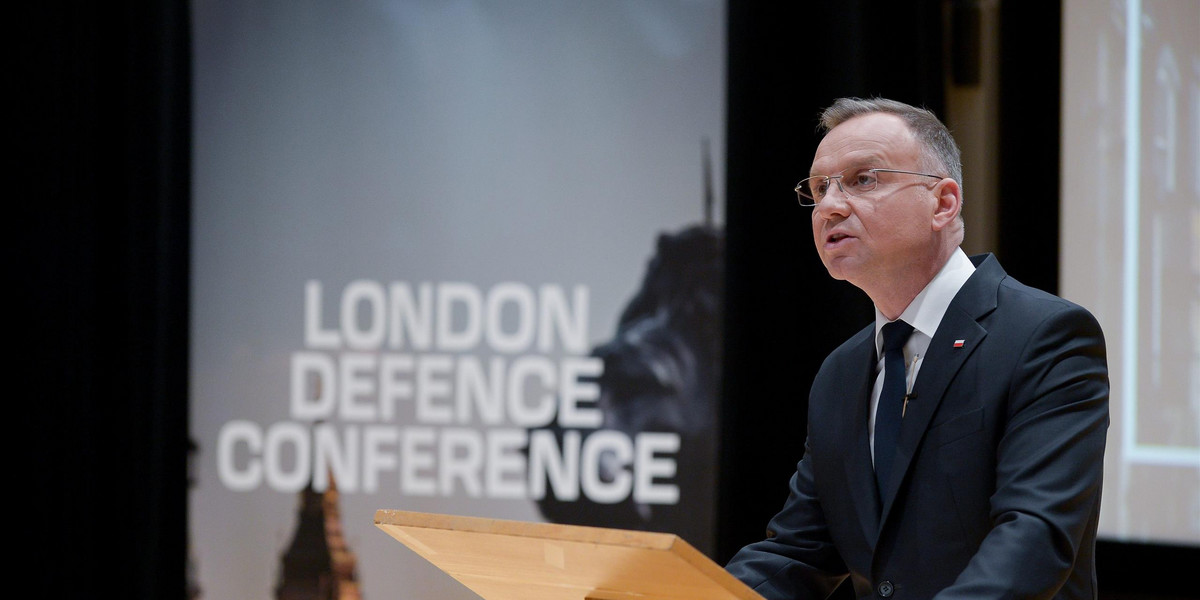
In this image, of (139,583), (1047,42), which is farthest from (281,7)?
(1047,42)

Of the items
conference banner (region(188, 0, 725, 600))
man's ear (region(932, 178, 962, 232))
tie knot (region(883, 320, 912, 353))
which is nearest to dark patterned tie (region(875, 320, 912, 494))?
tie knot (region(883, 320, 912, 353))

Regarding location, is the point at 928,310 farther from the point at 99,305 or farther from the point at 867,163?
the point at 99,305

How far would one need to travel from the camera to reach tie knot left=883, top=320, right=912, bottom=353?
69.6 inches

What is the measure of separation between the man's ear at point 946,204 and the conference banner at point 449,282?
79.1 inches

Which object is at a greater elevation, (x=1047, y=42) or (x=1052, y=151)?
(x=1047, y=42)

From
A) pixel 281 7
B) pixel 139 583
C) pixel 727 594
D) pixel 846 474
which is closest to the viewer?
pixel 727 594

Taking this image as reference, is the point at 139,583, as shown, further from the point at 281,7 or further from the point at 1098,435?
the point at 1098,435

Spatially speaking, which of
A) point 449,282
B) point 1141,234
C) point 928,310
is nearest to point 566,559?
point 928,310

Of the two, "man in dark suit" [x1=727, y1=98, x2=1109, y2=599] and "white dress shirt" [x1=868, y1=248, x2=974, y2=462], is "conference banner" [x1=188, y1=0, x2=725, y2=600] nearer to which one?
"man in dark suit" [x1=727, y1=98, x2=1109, y2=599]

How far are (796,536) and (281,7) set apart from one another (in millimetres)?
2969

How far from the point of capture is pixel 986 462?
1581mm

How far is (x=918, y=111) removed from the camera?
1817 mm

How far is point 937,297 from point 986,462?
29 cm

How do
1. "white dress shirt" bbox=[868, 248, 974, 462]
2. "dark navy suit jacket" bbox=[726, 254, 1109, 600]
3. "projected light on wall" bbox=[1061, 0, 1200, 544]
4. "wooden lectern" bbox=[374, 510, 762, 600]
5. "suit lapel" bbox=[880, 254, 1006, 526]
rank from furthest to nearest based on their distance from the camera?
"projected light on wall" bbox=[1061, 0, 1200, 544], "white dress shirt" bbox=[868, 248, 974, 462], "suit lapel" bbox=[880, 254, 1006, 526], "dark navy suit jacket" bbox=[726, 254, 1109, 600], "wooden lectern" bbox=[374, 510, 762, 600]
